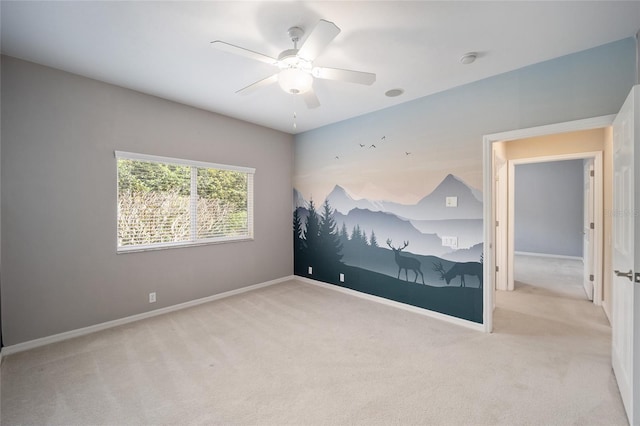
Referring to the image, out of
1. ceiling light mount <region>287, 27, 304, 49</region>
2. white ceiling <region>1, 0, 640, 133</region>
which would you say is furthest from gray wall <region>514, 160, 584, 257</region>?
ceiling light mount <region>287, 27, 304, 49</region>

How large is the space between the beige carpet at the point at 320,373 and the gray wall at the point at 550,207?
4.52 m

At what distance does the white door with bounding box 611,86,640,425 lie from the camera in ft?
5.57

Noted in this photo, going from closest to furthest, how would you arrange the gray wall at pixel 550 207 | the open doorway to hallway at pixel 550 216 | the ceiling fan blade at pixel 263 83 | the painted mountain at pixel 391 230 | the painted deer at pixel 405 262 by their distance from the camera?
the ceiling fan blade at pixel 263 83 < the painted mountain at pixel 391 230 < the painted deer at pixel 405 262 < the open doorway to hallway at pixel 550 216 < the gray wall at pixel 550 207

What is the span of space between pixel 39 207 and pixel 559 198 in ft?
32.7

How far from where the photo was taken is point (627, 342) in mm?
1857

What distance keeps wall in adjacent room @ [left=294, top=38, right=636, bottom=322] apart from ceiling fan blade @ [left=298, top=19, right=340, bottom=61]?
1.64 m

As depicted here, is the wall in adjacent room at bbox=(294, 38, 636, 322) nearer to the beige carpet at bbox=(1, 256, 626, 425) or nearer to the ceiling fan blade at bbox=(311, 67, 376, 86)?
the beige carpet at bbox=(1, 256, 626, 425)

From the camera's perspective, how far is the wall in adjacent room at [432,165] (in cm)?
254

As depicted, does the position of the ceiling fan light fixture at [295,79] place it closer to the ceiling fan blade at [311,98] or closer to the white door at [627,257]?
the ceiling fan blade at [311,98]

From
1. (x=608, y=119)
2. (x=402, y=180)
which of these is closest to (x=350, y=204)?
(x=402, y=180)

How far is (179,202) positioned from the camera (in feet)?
12.3

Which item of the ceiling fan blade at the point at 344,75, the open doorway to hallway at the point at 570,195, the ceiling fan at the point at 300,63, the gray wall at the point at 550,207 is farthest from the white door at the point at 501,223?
the gray wall at the point at 550,207

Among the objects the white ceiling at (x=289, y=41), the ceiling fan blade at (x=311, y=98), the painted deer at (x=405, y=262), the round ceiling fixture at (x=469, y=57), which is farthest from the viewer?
the painted deer at (x=405, y=262)

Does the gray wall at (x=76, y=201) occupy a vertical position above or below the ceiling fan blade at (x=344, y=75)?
below
